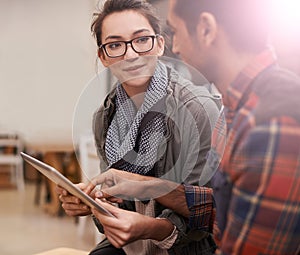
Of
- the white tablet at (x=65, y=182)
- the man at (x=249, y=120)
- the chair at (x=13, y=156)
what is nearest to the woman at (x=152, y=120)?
the white tablet at (x=65, y=182)

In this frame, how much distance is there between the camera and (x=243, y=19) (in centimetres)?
76

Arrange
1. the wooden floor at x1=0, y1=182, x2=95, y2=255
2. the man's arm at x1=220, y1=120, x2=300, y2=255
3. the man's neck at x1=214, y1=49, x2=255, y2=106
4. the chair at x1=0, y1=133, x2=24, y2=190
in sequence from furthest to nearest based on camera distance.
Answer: the chair at x1=0, y1=133, x2=24, y2=190
the wooden floor at x1=0, y1=182, x2=95, y2=255
the man's neck at x1=214, y1=49, x2=255, y2=106
the man's arm at x1=220, y1=120, x2=300, y2=255

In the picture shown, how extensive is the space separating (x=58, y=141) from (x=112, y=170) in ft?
11.7

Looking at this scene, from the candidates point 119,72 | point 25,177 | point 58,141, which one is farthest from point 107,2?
point 25,177

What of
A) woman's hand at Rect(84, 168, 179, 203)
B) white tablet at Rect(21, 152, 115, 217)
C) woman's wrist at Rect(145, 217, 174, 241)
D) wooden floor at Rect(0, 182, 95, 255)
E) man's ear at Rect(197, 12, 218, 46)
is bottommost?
wooden floor at Rect(0, 182, 95, 255)

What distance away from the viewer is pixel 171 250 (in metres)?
1.25

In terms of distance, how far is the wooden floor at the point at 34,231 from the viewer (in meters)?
3.52

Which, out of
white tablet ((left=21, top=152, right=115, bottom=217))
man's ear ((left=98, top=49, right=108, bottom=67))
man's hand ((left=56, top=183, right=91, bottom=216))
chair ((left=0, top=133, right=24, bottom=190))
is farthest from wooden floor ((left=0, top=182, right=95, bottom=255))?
white tablet ((left=21, top=152, right=115, bottom=217))

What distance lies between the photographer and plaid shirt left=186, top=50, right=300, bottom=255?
0.67m

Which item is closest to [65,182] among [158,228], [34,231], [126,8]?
[158,228]

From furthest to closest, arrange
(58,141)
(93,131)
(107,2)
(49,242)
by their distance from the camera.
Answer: (58,141) < (49,242) < (93,131) < (107,2)

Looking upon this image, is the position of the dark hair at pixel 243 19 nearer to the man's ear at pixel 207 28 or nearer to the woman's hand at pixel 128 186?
the man's ear at pixel 207 28

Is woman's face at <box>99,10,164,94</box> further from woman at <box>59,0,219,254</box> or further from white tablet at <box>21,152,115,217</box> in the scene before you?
white tablet at <box>21,152,115,217</box>

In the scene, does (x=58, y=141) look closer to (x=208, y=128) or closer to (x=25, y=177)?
(x=25, y=177)
